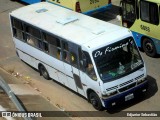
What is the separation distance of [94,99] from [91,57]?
1317 millimetres

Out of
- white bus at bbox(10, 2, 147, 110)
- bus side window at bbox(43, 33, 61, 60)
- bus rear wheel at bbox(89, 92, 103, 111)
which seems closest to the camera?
white bus at bbox(10, 2, 147, 110)

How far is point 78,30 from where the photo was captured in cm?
1239

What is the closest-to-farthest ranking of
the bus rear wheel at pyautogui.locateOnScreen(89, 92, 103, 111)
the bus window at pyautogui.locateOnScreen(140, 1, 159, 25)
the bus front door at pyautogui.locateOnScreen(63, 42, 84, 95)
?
the bus rear wheel at pyautogui.locateOnScreen(89, 92, 103, 111) < the bus front door at pyautogui.locateOnScreen(63, 42, 84, 95) < the bus window at pyautogui.locateOnScreen(140, 1, 159, 25)

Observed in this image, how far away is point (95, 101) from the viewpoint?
38.3 feet

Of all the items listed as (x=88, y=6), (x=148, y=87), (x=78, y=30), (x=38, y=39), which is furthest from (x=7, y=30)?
(x=148, y=87)

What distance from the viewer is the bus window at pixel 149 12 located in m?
14.1

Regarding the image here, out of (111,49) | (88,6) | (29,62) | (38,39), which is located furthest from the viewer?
(88,6)

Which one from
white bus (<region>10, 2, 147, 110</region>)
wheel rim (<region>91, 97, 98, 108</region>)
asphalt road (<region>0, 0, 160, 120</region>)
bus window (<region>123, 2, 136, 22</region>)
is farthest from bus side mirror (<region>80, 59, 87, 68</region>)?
bus window (<region>123, 2, 136, 22</region>)

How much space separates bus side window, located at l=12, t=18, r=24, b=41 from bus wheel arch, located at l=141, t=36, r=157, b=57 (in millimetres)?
4669

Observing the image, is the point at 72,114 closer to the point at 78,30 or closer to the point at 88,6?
the point at 78,30

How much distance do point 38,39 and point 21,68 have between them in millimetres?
2066

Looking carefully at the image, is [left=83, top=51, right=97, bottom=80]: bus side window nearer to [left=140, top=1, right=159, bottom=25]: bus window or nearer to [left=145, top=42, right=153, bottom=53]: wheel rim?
[left=140, top=1, right=159, bottom=25]: bus window

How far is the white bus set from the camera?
11281 millimetres

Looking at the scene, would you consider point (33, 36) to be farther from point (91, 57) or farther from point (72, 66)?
point (91, 57)
